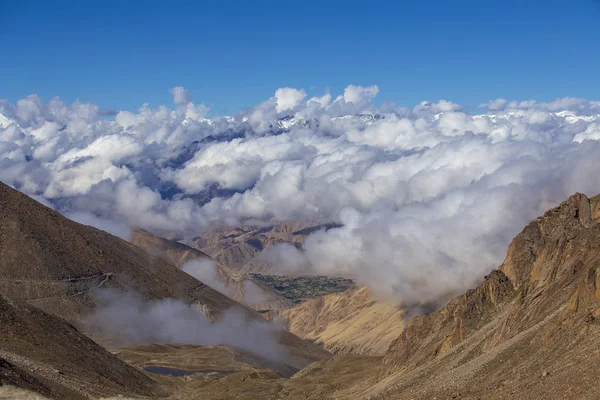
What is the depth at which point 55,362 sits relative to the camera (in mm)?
105875

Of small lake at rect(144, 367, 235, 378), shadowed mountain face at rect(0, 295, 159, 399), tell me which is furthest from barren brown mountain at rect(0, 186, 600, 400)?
shadowed mountain face at rect(0, 295, 159, 399)

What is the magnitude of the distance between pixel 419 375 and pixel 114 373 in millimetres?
48583

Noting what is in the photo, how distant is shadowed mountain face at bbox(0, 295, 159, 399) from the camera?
8562 centimetres

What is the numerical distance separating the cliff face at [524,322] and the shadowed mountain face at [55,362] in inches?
1466

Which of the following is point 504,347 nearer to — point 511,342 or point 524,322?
point 511,342

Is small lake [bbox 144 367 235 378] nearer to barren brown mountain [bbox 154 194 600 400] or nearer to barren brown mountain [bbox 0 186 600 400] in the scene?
barren brown mountain [bbox 0 186 600 400]

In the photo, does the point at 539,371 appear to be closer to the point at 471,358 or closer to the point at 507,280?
the point at 471,358

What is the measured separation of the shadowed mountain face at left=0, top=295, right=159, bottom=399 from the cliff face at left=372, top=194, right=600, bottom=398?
3725 cm

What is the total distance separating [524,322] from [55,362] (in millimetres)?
61850

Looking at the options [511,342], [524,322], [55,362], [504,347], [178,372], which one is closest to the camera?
[504,347]

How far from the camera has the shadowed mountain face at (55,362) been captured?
8562 centimetres

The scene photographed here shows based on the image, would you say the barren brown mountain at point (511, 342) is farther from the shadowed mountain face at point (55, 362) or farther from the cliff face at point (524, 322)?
the shadowed mountain face at point (55, 362)

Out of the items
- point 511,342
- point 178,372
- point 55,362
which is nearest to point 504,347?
point 511,342

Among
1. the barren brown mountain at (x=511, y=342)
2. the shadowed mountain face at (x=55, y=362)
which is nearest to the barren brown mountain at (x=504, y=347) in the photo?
the barren brown mountain at (x=511, y=342)
